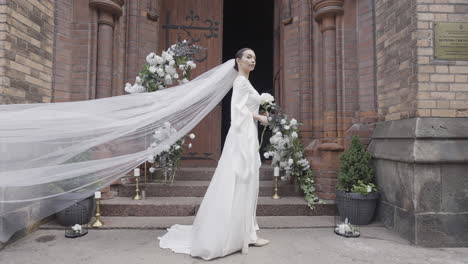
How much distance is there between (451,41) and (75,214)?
4898 millimetres

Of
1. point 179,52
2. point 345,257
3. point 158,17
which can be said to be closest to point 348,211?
point 345,257

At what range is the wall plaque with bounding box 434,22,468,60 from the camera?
330cm

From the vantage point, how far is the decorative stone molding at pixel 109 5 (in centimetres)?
447

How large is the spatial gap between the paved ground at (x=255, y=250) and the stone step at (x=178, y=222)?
128mm

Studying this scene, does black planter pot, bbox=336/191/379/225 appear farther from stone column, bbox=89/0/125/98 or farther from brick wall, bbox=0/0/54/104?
brick wall, bbox=0/0/54/104

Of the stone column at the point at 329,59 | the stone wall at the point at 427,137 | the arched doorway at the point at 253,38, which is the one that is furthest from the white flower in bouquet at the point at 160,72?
the arched doorway at the point at 253,38

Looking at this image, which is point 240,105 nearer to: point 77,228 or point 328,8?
point 77,228

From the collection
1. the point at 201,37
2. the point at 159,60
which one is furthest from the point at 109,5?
the point at 201,37

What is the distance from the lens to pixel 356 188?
3.77 m

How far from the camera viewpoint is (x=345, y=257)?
2.76m

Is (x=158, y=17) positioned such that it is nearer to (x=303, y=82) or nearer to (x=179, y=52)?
(x=179, y=52)

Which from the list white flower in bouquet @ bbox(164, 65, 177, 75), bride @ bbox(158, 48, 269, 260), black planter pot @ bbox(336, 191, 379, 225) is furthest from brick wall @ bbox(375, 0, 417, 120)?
white flower in bouquet @ bbox(164, 65, 177, 75)

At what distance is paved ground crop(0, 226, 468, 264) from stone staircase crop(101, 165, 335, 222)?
0.55m

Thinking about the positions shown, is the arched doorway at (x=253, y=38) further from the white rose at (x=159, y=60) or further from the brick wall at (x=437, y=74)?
the brick wall at (x=437, y=74)
